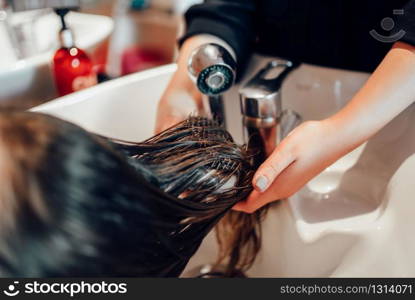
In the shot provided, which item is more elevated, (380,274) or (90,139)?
(90,139)

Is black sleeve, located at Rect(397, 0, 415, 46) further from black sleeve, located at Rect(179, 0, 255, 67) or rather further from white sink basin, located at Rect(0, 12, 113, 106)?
white sink basin, located at Rect(0, 12, 113, 106)

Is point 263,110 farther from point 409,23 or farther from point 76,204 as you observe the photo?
point 76,204

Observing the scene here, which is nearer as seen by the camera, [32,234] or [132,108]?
[32,234]

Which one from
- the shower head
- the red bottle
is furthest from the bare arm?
the red bottle

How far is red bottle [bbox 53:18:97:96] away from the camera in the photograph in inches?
27.3

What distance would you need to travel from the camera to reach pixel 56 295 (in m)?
0.35

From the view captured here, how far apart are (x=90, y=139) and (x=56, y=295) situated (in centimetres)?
14

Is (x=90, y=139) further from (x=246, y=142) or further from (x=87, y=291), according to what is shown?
(x=246, y=142)

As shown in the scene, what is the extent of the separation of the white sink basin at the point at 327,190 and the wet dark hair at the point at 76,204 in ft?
0.64

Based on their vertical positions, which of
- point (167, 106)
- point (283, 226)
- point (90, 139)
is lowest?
point (283, 226)

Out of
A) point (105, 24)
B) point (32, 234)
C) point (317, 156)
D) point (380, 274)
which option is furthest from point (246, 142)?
point (105, 24)

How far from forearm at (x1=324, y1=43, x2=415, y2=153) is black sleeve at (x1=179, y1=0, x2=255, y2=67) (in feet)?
0.74

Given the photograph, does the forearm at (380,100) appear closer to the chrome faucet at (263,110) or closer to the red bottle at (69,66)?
the chrome faucet at (263,110)

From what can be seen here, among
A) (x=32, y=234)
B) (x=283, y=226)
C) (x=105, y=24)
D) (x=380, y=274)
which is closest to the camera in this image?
(x=32, y=234)
